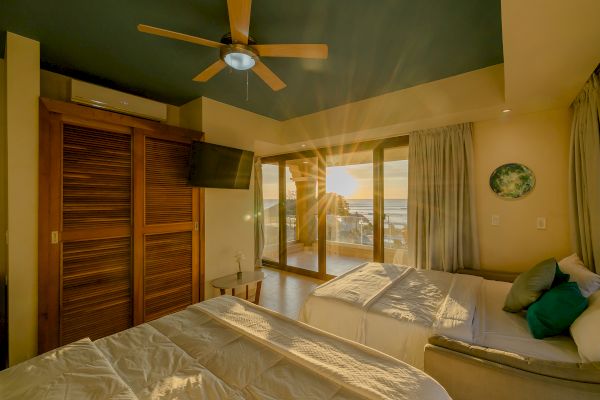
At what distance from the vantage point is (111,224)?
247 cm

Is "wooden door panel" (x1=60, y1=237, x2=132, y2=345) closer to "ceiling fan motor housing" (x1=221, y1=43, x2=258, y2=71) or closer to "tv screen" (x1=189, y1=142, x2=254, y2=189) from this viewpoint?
"tv screen" (x1=189, y1=142, x2=254, y2=189)

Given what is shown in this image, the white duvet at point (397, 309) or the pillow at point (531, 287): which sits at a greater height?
the pillow at point (531, 287)

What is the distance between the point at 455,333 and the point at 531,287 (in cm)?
71

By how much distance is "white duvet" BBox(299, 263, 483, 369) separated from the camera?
1.63m

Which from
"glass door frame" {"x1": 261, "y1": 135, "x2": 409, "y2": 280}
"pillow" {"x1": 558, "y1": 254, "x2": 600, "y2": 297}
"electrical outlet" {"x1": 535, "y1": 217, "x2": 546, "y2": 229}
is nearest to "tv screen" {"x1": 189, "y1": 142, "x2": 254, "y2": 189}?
"glass door frame" {"x1": 261, "y1": 135, "x2": 409, "y2": 280}

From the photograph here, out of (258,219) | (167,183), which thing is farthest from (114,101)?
(258,219)

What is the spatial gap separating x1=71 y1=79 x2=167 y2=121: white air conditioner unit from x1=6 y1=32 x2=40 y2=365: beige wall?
35cm

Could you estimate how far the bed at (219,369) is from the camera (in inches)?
38.6

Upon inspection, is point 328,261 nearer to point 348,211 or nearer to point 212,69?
point 348,211

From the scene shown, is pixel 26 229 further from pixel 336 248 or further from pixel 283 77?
pixel 336 248

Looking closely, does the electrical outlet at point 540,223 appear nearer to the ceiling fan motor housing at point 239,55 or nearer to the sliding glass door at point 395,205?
the sliding glass door at point 395,205

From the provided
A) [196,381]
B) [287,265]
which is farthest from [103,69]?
[287,265]

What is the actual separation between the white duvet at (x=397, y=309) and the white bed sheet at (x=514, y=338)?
8 cm

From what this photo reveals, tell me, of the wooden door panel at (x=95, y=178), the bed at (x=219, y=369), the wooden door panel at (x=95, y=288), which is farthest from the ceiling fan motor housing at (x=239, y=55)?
the wooden door panel at (x=95, y=288)
